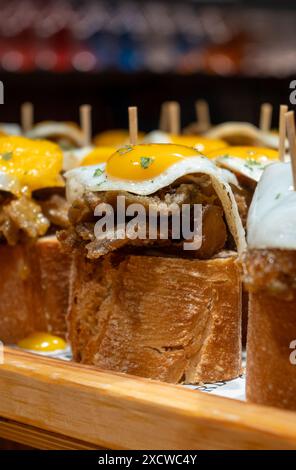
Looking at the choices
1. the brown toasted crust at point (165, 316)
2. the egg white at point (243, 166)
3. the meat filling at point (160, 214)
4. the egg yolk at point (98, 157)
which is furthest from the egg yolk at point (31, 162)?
the egg white at point (243, 166)

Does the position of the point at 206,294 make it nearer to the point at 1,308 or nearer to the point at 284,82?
the point at 1,308

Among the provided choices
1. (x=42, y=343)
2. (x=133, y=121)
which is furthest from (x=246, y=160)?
(x=42, y=343)

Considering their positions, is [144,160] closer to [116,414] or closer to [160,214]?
[160,214]

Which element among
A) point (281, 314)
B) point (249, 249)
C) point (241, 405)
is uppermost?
point (249, 249)

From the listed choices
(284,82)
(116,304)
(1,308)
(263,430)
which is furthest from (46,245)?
(284,82)

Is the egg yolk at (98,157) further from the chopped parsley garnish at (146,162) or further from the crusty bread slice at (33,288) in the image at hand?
the chopped parsley garnish at (146,162)
